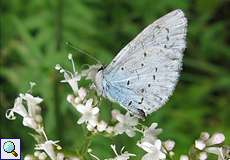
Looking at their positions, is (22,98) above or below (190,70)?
below

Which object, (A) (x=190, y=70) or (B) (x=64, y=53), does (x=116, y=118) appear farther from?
(A) (x=190, y=70)

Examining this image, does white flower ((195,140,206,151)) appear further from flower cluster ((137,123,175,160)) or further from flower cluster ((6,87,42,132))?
flower cluster ((6,87,42,132))

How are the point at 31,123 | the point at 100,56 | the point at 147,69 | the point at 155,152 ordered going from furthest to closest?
the point at 100,56 < the point at 147,69 < the point at 31,123 < the point at 155,152

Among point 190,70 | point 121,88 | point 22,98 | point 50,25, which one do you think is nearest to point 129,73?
point 121,88

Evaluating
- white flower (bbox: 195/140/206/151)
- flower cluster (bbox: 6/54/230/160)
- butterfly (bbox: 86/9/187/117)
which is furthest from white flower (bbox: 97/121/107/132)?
white flower (bbox: 195/140/206/151)

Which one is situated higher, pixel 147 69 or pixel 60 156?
pixel 147 69

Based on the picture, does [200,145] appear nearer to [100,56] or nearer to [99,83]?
[99,83]

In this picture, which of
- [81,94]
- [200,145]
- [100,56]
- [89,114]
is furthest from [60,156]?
[100,56]

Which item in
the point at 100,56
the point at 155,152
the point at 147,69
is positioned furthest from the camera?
the point at 100,56
